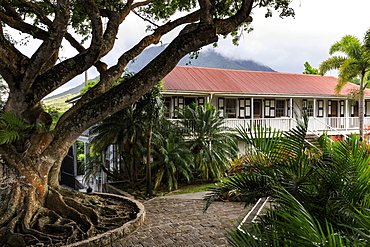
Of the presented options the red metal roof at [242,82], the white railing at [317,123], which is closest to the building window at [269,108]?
the red metal roof at [242,82]

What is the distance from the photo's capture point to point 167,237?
22.3 feet

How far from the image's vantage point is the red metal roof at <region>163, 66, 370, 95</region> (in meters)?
17.4

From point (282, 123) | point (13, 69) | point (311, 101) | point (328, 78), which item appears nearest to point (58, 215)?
point (13, 69)

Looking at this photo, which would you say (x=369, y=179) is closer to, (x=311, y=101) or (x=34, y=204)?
(x=34, y=204)

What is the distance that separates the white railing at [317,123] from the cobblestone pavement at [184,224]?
8031 millimetres

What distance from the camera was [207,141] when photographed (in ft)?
43.4

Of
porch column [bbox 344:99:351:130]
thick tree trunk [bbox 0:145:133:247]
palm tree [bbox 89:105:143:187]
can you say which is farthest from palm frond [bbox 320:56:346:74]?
thick tree trunk [bbox 0:145:133:247]

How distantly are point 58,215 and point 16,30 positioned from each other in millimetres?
4463

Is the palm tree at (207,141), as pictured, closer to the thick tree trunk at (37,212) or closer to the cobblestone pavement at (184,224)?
the cobblestone pavement at (184,224)

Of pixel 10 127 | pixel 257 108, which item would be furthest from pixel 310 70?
pixel 10 127

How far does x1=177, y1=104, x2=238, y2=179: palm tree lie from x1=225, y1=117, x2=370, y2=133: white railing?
147 inches

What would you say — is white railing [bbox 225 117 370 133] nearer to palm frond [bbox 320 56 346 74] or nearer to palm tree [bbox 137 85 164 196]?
palm frond [bbox 320 56 346 74]

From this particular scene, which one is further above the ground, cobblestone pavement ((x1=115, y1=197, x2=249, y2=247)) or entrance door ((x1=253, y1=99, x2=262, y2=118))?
entrance door ((x1=253, y1=99, x2=262, y2=118))

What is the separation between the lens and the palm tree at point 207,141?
515 inches
